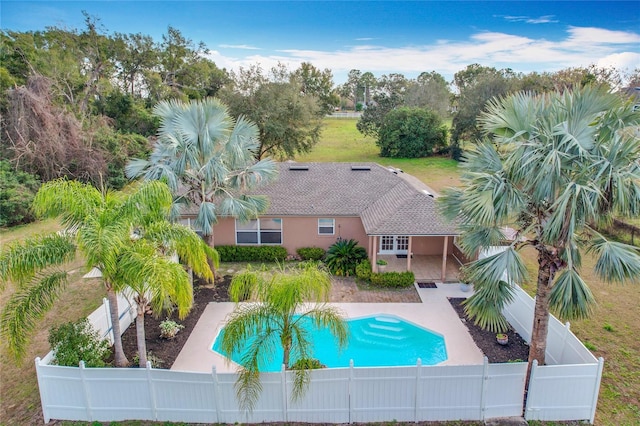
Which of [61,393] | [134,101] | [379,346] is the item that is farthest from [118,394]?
[134,101]

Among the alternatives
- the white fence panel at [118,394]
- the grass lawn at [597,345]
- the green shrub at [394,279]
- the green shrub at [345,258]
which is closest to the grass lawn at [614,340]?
the grass lawn at [597,345]

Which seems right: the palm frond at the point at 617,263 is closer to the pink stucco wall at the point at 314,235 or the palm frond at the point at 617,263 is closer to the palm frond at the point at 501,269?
the palm frond at the point at 501,269

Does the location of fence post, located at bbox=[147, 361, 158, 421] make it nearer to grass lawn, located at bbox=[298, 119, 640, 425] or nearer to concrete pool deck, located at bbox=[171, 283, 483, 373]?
concrete pool deck, located at bbox=[171, 283, 483, 373]

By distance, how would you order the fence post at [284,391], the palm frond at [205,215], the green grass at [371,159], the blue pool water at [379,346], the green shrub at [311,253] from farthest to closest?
the green grass at [371,159] → the green shrub at [311,253] → the palm frond at [205,215] → the blue pool water at [379,346] → the fence post at [284,391]

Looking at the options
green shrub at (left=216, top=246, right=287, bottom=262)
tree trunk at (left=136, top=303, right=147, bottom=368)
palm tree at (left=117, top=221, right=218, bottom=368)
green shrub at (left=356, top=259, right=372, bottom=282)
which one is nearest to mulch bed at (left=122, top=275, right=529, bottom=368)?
tree trunk at (left=136, top=303, right=147, bottom=368)

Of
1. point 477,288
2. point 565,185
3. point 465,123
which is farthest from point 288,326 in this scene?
point 465,123
